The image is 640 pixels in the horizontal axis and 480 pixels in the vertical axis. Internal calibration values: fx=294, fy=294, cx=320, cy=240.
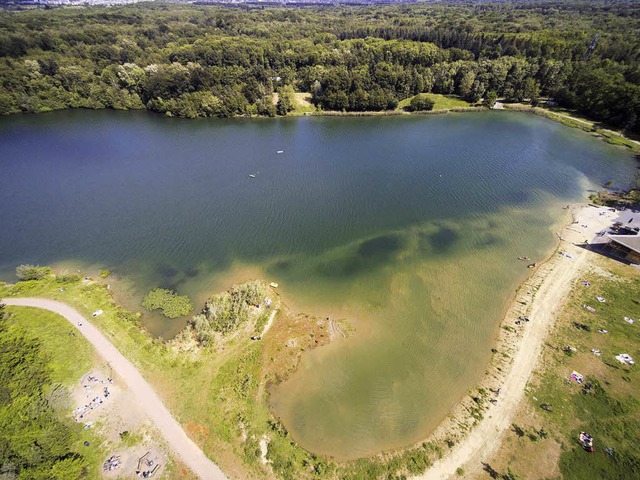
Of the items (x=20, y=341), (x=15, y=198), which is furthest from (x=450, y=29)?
(x=20, y=341)

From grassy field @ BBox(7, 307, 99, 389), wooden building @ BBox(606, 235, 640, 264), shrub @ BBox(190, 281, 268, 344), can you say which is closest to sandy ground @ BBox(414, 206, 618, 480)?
wooden building @ BBox(606, 235, 640, 264)

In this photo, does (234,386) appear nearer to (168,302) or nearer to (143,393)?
(143,393)

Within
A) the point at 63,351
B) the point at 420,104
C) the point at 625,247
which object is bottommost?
the point at 63,351

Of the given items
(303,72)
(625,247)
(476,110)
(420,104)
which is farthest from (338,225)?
(303,72)

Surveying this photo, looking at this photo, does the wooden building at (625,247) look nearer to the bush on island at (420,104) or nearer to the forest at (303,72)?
the forest at (303,72)

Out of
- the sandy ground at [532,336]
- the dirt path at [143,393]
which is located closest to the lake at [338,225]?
the sandy ground at [532,336]

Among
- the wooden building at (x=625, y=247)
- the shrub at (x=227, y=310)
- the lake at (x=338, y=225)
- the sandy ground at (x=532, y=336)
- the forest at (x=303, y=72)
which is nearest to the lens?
the sandy ground at (x=532, y=336)

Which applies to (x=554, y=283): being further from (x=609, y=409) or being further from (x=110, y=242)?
(x=110, y=242)
